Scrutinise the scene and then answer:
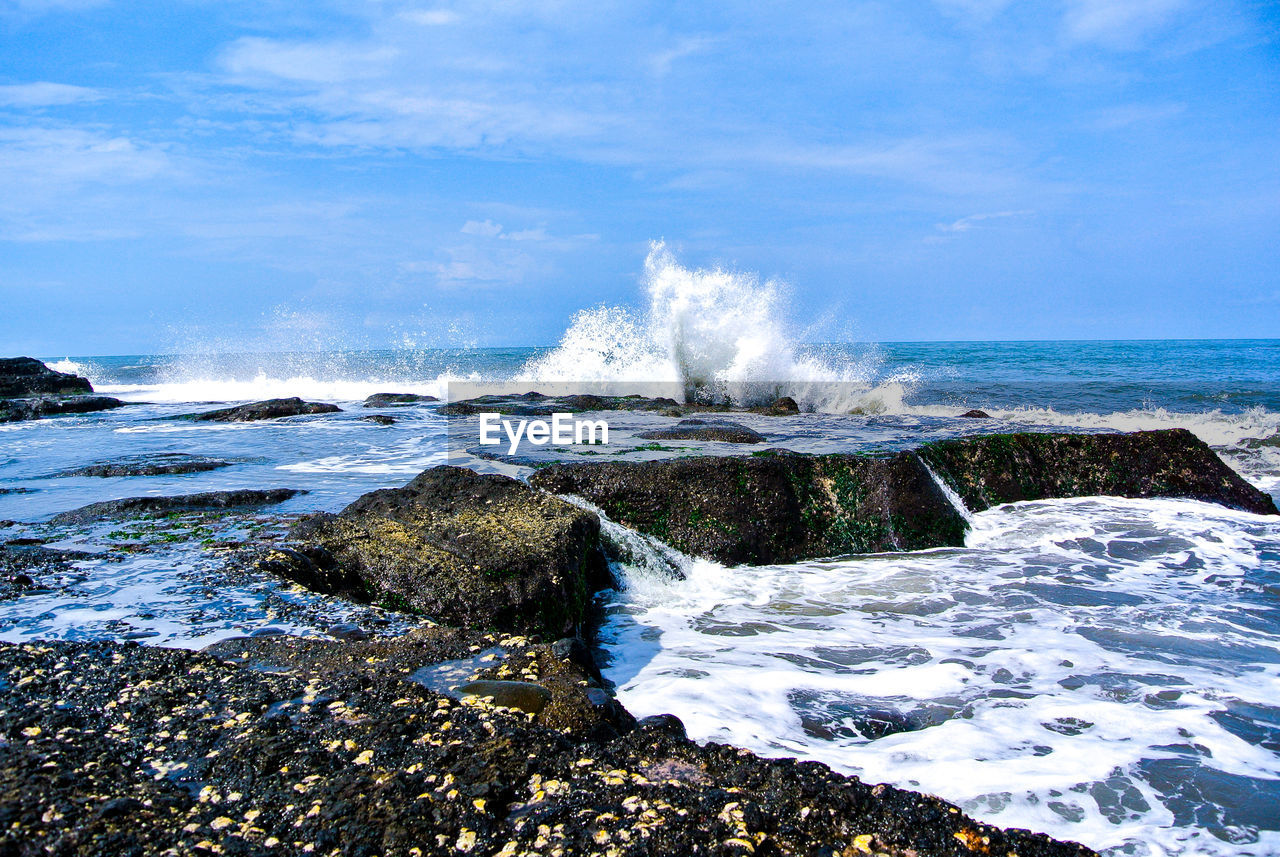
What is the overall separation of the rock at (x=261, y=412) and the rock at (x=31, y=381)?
1037 centimetres

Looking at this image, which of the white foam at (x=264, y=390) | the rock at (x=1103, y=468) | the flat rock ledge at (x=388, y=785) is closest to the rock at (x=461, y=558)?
the flat rock ledge at (x=388, y=785)

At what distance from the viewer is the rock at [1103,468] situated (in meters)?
7.67

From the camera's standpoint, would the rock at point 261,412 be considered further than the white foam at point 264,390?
No

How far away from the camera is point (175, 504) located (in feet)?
20.9

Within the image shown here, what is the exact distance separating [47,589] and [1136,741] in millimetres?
5356

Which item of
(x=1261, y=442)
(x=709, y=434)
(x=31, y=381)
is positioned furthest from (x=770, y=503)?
(x=31, y=381)

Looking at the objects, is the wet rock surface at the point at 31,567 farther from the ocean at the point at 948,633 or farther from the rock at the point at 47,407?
the rock at the point at 47,407

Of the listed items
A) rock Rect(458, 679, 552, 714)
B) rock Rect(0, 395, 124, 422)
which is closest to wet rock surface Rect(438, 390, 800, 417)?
rock Rect(458, 679, 552, 714)

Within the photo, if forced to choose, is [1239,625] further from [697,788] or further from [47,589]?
[47,589]

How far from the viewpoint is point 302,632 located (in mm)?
3371

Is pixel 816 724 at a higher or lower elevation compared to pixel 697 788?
lower

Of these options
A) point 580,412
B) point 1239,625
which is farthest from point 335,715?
point 580,412

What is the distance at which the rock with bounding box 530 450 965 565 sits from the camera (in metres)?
6.08

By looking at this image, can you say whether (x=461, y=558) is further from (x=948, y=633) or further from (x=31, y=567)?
(x=948, y=633)
